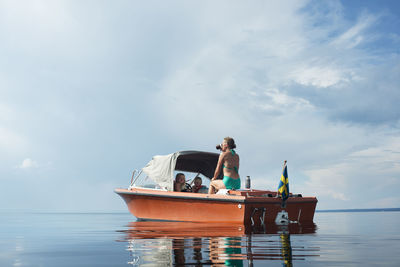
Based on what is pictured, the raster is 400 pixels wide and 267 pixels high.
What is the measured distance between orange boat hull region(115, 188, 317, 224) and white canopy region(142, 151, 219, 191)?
392mm

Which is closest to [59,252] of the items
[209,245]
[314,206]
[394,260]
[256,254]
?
[209,245]

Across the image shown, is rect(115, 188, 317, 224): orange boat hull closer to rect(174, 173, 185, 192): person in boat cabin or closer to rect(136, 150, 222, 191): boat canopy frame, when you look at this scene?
rect(136, 150, 222, 191): boat canopy frame

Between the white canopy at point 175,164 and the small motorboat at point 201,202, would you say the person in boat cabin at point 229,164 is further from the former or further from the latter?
the white canopy at point 175,164

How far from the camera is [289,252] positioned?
471 cm

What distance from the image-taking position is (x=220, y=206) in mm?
9883

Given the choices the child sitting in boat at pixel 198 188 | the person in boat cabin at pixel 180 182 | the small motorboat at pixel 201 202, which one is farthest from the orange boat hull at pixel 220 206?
the child sitting in boat at pixel 198 188

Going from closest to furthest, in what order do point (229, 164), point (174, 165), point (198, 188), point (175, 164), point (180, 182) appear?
point (229, 164) < point (174, 165) < point (180, 182) < point (175, 164) < point (198, 188)

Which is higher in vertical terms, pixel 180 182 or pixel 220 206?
pixel 180 182

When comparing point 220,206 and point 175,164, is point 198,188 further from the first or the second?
point 220,206

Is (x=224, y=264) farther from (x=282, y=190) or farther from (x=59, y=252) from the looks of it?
(x=282, y=190)

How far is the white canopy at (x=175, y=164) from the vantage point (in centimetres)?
1154

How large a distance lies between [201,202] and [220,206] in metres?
→ 0.64

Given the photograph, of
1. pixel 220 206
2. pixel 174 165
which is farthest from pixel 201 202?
pixel 174 165

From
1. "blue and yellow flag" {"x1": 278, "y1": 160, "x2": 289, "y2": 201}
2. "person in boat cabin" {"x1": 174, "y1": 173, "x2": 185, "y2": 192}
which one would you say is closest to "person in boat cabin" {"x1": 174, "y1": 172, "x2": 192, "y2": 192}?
"person in boat cabin" {"x1": 174, "y1": 173, "x2": 185, "y2": 192}
